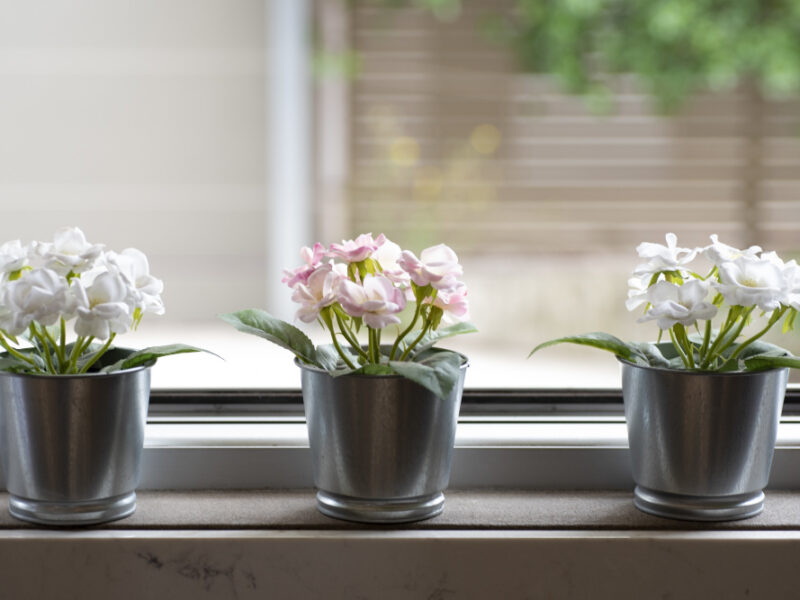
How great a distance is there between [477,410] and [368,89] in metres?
3.22

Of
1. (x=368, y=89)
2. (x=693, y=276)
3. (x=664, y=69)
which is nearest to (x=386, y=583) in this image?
(x=693, y=276)

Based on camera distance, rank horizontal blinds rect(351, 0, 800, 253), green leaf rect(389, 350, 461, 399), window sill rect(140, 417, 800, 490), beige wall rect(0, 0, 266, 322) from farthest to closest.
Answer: horizontal blinds rect(351, 0, 800, 253)
beige wall rect(0, 0, 266, 322)
window sill rect(140, 417, 800, 490)
green leaf rect(389, 350, 461, 399)

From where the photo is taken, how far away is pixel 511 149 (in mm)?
3893

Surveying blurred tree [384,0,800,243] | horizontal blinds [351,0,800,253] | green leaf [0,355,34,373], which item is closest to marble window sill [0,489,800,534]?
green leaf [0,355,34,373]

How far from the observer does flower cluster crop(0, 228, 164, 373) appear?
1.98 feet

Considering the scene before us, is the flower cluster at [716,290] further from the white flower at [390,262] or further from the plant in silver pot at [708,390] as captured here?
the white flower at [390,262]

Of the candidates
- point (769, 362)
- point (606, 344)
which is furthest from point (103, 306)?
point (769, 362)

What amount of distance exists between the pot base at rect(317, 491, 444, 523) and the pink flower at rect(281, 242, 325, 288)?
0.16 metres

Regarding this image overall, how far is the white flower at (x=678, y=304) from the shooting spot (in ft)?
2.07

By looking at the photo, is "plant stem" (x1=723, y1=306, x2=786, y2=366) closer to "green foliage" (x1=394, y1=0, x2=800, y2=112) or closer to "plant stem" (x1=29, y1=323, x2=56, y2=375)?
"plant stem" (x1=29, y1=323, x2=56, y2=375)

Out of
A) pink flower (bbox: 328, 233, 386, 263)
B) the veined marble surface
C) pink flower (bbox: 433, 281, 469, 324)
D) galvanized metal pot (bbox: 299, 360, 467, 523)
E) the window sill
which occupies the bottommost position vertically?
the veined marble surface

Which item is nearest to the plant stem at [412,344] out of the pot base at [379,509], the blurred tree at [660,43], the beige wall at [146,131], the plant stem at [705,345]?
the pot base at [379,509]

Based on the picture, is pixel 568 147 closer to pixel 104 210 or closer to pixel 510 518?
pixel 104 210

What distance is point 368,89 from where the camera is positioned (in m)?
3.88
